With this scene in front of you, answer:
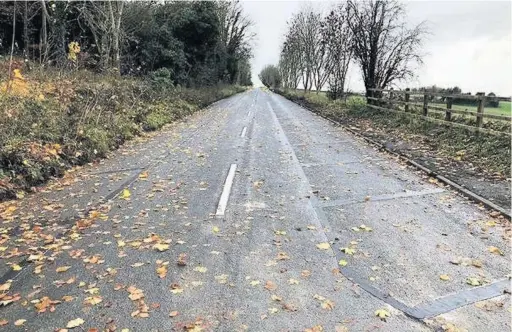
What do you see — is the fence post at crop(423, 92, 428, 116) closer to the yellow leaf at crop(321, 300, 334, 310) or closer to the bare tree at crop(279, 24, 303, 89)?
the yellow leaf at crop(321, 300, 334, 310)

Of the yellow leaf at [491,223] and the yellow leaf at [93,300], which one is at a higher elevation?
the yellow leaf at [491,223]

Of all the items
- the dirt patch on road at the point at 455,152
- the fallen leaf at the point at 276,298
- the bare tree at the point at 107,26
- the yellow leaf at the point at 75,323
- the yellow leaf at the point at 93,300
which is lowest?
the yellow leaf at the point at 75,323

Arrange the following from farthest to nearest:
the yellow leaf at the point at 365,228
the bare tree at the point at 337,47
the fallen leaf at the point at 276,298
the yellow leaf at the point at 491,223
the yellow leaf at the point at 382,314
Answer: the bare tree at the point at 337,47 < the yellow leaf at the point at 491,223 < the yellow leaf at the point at 365,228 < the fallen leaf at the point at 276,298 < the yellow leaf at the point at 382,314

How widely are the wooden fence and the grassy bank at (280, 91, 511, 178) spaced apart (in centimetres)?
24

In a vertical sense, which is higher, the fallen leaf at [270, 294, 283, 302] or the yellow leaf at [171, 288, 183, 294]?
the fallen leaf at [270, 294, 283, 302]

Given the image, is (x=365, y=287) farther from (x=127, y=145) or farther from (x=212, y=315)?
(x=127, y=145)

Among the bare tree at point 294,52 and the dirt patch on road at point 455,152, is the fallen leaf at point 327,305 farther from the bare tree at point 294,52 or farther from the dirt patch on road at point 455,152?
the bare tree at point 294,52

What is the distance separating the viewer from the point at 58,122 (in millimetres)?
10969

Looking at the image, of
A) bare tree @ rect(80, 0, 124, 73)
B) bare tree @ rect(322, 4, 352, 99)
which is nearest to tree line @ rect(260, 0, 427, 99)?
bare tree @ rect(322, 4, 352, 99)

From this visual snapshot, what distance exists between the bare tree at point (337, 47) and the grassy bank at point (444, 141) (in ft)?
41.9

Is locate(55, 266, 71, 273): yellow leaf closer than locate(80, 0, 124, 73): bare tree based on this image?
Yes

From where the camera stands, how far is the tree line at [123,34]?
20.1 meters

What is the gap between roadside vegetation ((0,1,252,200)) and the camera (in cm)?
945

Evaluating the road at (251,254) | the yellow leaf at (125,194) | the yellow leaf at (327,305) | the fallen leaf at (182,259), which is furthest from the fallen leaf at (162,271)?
the yellow leaf at (125,194)
